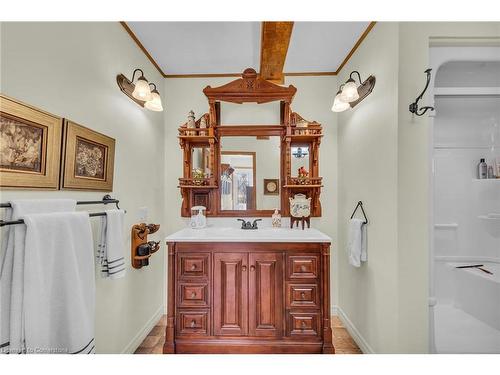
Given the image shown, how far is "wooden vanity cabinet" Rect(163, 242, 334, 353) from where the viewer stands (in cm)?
175

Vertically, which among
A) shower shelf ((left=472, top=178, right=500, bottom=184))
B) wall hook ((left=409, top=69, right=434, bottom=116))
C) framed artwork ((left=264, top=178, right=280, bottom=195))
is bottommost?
framed artwork ((left=264, top=178, right=280, bottom=195))

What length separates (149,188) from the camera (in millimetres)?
2143

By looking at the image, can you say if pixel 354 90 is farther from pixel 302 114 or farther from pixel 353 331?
pixel 353 331

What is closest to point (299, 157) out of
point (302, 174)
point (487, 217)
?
point (302, 174)

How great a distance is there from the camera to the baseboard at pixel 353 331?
70.1 inches

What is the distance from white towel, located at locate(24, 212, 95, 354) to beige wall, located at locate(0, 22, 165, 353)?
0.21 metres

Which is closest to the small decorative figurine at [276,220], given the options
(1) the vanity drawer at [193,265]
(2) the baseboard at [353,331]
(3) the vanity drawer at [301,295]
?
(3) the vanity drawer at [301,295]

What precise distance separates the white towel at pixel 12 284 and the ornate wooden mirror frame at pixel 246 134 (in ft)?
4.65

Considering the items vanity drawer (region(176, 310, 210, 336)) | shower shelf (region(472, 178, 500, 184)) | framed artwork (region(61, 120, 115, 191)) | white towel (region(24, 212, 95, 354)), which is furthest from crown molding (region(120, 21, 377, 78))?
vanity drawer (region(176, 310, 210, 336))

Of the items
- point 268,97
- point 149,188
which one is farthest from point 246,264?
point 268,97

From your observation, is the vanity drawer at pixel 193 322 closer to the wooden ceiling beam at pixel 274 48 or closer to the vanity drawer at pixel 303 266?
the vanity drawer at pixel 303 266

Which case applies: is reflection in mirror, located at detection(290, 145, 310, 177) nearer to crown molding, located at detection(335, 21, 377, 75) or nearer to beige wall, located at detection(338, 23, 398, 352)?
beige wall, located at detection(338, 23, 398, 352)

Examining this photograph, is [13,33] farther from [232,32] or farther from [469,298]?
[469,298]
